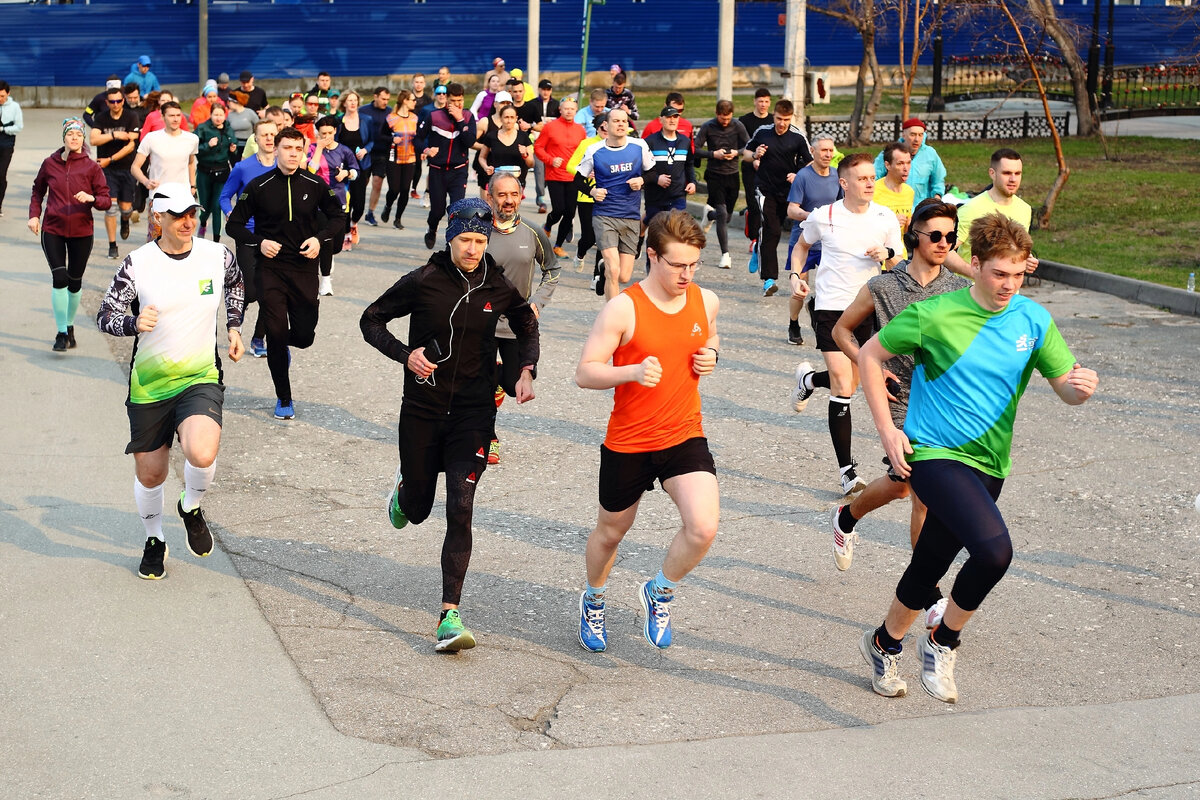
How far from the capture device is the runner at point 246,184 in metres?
11.7

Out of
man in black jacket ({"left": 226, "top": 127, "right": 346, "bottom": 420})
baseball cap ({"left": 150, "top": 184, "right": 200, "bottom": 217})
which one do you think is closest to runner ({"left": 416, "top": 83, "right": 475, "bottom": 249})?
man in black jacket ({"left": 226, "top": 127, "right": 346, "bottom": 420})

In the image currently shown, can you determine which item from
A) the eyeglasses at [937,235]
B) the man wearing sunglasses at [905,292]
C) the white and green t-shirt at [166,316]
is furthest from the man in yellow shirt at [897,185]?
the white and green t-shirt at [166,316]

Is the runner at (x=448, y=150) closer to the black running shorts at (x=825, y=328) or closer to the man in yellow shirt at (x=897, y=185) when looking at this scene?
the man in yellow shirt at (x=897, y=185)

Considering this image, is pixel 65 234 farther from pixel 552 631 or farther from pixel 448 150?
pixel 552 631

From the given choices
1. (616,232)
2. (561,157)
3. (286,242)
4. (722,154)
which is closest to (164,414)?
(286,242)

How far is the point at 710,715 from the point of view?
5809 millimetres

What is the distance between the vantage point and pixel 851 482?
8.82 metres

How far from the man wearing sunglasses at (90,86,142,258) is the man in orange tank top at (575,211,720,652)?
46.6ft

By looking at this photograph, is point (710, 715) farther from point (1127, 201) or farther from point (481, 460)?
point (1127, 201)

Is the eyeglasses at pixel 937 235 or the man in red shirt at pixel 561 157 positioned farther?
the man in red shirt at pixel 561 157

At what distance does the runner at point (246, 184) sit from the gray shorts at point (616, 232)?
3.27 meters

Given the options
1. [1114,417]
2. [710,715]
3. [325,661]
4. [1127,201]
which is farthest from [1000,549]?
[1127,201]

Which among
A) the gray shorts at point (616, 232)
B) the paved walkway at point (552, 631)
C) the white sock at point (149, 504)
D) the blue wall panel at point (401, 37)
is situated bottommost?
the paved walkway at point (552, 631)

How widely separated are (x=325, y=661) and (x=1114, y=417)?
6.75 metres
